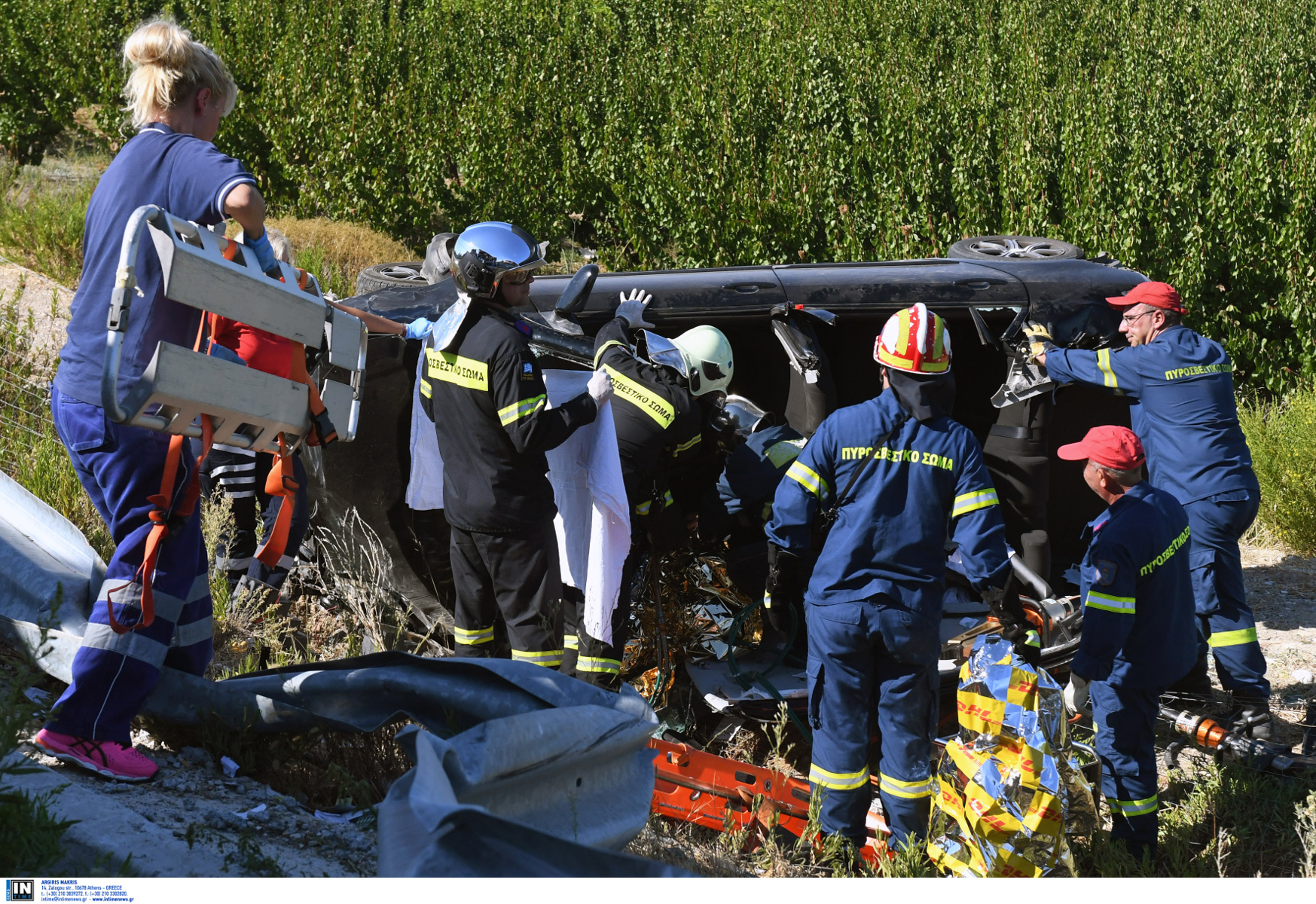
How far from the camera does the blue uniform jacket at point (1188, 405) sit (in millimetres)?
5031

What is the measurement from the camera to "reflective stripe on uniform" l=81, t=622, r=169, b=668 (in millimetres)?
2707

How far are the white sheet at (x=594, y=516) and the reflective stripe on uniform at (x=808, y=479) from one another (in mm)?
639

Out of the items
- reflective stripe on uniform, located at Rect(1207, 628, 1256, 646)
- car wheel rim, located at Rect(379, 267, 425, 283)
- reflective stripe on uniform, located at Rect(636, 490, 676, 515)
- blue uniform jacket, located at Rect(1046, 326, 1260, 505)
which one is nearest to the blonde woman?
reflective stripe on uniform, located at Rect(636, 490, 676, 515)

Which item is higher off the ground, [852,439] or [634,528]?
[852,439]

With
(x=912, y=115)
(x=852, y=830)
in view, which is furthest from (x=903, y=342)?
(x=912, y=115)

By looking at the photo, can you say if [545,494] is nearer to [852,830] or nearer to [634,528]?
[634,528]

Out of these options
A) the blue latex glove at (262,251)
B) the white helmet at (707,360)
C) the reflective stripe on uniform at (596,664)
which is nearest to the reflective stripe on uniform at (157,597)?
the blue latex glove at (262,251)

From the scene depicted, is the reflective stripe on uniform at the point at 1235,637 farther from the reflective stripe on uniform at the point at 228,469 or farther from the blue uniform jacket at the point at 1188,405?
the reflective stripe on uniform at the point at 228,469

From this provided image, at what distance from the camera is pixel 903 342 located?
147 inches

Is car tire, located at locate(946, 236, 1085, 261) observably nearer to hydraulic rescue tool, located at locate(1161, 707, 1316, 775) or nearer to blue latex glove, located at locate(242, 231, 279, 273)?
hydraulic rescue tool, located at locate(1161, 707, 1316, 775)

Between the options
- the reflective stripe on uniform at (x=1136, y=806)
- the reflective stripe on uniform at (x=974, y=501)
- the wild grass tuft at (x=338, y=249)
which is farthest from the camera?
the wild grass tuft at (x=338, y=249)

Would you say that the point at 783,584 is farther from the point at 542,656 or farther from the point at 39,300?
the point at 39,300

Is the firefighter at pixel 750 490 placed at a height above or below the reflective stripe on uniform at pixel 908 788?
above

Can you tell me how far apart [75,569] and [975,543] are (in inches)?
114
